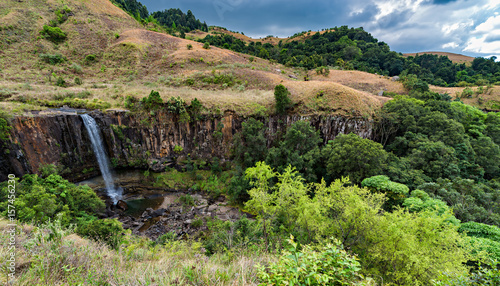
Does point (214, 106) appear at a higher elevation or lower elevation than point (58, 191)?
higher

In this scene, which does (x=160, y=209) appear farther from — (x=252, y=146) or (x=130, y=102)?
(x=130, y=102)

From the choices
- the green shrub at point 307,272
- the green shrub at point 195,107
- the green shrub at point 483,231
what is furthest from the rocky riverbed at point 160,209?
the green shrub at point 483,231

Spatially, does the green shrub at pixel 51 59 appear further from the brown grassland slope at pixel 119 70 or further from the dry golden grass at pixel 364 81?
the dry golden grass at pixel 364 81

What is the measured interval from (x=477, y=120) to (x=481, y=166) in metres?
10.2

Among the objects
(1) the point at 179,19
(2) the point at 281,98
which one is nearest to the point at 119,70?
(2) the point at 281,98

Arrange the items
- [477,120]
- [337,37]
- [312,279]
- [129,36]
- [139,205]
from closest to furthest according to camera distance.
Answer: [312,279]
[139,205]
[477,120]
[129,36]
[337,37]

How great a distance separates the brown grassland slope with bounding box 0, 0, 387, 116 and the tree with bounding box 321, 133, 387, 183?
8.27 metres

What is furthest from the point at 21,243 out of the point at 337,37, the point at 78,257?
A: the point at 337,37

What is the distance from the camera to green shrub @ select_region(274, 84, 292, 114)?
23812 millimetres

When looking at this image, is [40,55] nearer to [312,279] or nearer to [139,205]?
[139,205]

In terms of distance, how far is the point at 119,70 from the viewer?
117 feet

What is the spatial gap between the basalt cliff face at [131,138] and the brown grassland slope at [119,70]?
1935 mm

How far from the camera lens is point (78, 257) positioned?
4.96 metres

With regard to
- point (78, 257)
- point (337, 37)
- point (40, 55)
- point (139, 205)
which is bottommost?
point (139, 205)
